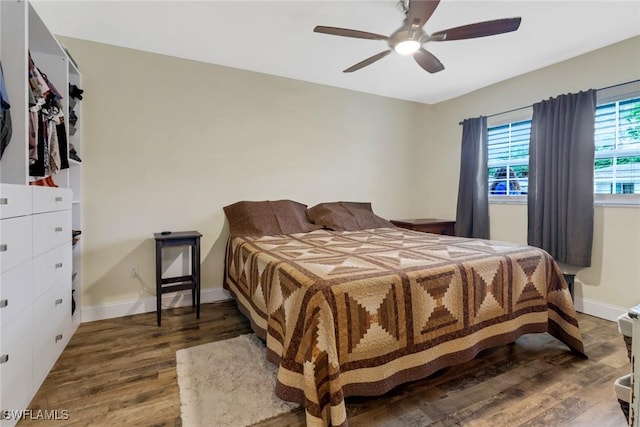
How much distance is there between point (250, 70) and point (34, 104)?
1.86 metres

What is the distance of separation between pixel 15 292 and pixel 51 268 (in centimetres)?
45

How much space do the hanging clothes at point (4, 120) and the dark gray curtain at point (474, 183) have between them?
13.3 feet

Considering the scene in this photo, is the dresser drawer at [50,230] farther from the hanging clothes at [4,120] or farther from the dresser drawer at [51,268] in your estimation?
the hanging clothes at [4,120]

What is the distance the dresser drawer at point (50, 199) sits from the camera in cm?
155

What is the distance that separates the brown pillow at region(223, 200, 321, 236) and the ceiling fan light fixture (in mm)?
1767

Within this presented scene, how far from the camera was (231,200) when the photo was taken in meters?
3.07

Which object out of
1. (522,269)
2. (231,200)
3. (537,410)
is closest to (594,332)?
(522,269)

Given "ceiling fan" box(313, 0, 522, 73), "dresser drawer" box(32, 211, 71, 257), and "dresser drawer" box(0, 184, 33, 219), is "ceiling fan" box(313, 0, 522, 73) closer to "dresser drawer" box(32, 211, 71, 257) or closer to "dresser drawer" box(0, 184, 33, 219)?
A: "dresser drawer" box(0, 184, 33, 219)

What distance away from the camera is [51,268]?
5.68 feet

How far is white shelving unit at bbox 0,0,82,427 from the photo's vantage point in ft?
4.19

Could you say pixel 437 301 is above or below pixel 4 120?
below

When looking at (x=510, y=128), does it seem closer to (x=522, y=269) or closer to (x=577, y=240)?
(x=577, y=240)

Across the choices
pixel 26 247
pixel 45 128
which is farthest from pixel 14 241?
pixel 45 128

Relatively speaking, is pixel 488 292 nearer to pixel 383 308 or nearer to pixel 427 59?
pixel 383 308
